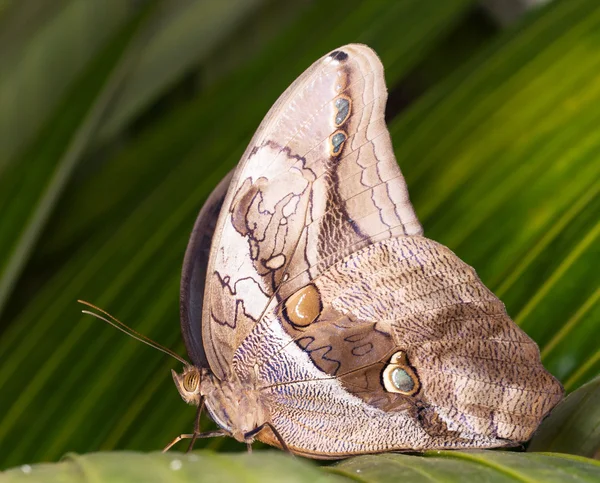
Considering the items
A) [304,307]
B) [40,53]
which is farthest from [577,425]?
[40,53]

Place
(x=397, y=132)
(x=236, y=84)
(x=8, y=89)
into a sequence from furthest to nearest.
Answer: (x=236, y=84)
(x=8, y=89)
(x=397, y=132)

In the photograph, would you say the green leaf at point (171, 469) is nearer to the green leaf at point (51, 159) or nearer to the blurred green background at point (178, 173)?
the blurred green background at point (178, 173)

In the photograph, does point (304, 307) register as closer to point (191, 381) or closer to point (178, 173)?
point (191, 381)

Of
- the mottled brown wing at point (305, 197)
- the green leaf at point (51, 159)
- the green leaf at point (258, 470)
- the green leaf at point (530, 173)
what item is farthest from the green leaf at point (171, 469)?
the green leaf at point (51, 159)

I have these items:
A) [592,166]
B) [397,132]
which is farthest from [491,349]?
[397,132]

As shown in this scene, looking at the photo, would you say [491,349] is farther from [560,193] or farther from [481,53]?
[481,53]

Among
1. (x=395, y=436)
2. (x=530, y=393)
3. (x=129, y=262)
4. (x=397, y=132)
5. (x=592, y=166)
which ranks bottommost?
(x=129, y=262)

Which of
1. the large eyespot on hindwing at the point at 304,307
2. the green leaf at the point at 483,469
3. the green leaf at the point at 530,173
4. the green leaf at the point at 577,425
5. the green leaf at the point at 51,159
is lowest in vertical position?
the green leaf at the point at 51,159
